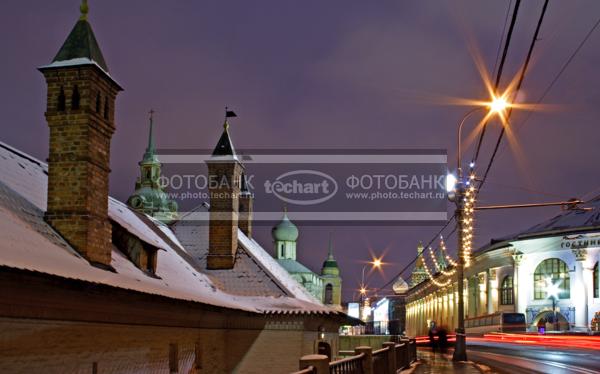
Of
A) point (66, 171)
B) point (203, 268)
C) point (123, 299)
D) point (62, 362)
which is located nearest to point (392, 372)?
point (123, 299)

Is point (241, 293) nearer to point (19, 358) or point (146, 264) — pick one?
point (146, 264)

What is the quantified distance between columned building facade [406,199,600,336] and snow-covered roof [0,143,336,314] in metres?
31.4

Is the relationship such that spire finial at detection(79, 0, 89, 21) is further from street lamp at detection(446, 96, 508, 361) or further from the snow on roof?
street lamp at detection(446, 96, 508, 361)

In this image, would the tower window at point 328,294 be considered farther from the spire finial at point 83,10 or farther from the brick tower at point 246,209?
the spire finial at point 83,10

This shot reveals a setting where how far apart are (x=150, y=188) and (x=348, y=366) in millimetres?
82682

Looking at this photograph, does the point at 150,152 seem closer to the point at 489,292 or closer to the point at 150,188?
the point at 150,188

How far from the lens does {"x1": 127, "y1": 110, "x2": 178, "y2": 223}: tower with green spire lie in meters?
90.0

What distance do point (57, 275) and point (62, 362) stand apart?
248 centimetres

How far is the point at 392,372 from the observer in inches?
784

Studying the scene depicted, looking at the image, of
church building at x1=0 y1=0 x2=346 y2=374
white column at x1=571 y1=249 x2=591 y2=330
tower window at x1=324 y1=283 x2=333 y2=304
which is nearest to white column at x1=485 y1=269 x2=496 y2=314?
white column at x1=571 y1=249 x2=591 y2=330

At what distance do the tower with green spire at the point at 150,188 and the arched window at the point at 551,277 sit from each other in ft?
145

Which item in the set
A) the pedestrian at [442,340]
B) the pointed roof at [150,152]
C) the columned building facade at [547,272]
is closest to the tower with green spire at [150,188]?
the pointed roof at [150,152]

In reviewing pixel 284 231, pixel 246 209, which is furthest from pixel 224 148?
pixel 284 231

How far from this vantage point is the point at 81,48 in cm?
1991
